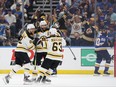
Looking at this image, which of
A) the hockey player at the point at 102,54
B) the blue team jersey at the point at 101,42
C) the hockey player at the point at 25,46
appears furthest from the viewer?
the hockey player at the point at 102,54

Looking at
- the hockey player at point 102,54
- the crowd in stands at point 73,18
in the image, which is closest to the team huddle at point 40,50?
the hockey player at point 102,54

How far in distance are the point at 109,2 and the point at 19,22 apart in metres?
3.12

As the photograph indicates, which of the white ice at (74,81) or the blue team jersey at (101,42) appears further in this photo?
the blue team jersey at (101,42)

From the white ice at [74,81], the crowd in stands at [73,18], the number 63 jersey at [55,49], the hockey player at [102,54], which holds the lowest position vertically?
the white ice at [74,81]

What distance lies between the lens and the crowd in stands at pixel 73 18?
16.0 meters

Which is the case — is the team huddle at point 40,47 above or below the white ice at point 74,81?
above

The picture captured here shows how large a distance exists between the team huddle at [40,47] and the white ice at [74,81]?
1.01ft

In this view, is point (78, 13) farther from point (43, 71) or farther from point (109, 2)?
point (43, 71)

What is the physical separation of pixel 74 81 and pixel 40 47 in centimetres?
142

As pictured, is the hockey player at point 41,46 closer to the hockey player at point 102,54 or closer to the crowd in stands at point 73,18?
the hockey player at point 102,54

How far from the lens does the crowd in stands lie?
16047mm

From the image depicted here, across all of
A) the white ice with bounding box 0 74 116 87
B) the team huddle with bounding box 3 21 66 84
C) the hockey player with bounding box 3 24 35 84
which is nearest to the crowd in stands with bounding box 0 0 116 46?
the white ice with bounding box 0 74 116 87

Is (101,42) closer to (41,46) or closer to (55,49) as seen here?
(41,46)

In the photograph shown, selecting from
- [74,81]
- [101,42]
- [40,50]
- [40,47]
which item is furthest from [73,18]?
[40,47]
